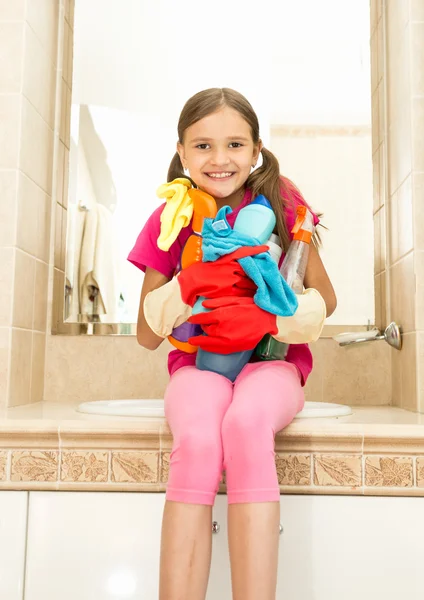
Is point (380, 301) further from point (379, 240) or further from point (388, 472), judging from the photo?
point (388, 472)

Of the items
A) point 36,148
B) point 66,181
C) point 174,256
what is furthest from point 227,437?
point 66,181

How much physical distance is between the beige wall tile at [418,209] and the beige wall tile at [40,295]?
92cm

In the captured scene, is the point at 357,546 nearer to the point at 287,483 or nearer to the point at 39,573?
the point at 287,483

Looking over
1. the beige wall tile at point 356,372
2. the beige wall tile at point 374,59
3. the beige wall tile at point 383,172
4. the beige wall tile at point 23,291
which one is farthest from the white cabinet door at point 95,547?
the beige wall tile at point 374,59

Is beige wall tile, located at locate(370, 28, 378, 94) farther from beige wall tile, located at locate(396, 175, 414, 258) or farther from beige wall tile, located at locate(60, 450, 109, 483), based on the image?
beige wall tile, located at locate(60, 450, 109, 483)

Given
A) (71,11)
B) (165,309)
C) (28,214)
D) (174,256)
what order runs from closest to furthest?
(165,309), (174,256), (28,214), (71,11)

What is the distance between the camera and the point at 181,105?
1760mm

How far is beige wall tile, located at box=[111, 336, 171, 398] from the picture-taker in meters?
1.68

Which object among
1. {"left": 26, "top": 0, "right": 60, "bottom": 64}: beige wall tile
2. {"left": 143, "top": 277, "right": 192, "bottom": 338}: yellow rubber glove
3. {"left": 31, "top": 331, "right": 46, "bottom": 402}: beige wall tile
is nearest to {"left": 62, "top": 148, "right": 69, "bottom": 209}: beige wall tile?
{"left": 26, "top": 0, "right": 60, "bottom": 64}: beige wall tile

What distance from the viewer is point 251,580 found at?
828 mm

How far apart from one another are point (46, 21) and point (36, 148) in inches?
14.5

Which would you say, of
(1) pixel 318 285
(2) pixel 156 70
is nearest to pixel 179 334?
(1) pixel 318 285

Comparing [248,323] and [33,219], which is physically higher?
[33,219]

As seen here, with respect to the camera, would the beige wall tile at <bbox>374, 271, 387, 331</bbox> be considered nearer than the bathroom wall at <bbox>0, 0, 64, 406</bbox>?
No
